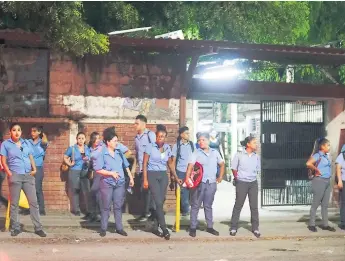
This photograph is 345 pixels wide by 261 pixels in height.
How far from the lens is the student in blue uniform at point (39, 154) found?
36.9ft

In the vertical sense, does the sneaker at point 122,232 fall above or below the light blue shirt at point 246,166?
below

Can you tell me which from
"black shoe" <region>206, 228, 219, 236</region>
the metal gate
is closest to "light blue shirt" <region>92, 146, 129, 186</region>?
"black shoe" <region>206, 228, 219, 236</region>

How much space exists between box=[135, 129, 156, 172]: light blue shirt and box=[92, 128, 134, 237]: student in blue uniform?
886mm

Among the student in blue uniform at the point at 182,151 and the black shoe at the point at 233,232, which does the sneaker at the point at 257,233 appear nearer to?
the black shoe at the point at 233,232

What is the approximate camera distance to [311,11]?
16375 millimetres

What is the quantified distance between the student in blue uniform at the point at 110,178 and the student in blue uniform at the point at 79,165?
5.78ft

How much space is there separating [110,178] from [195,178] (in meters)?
1.45

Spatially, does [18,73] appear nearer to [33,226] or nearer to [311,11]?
[33,226]

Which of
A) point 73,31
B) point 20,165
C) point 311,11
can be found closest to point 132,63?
point 73,31

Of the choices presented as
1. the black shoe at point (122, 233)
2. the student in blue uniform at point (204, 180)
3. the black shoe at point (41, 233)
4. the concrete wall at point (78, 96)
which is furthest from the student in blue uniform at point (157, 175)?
the concrete wall at point (78, 96)

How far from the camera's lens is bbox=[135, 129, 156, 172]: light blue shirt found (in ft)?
34.7

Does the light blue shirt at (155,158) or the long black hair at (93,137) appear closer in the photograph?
the light blue shirt at (155,158)

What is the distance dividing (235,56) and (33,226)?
17.5ft

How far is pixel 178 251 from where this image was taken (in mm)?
8867
